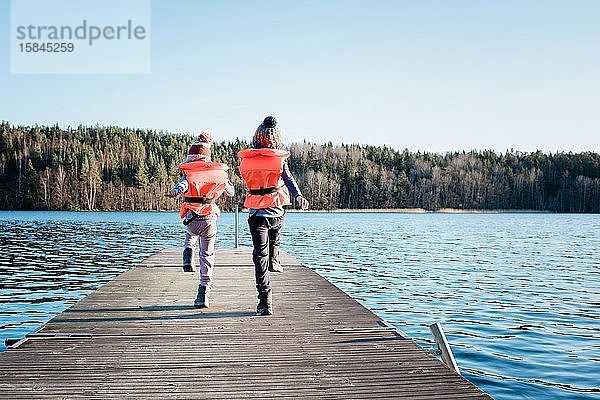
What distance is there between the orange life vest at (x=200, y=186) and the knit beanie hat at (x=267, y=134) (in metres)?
1.06

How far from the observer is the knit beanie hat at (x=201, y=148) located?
875cm

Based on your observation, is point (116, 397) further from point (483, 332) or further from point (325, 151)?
point (325, 151)

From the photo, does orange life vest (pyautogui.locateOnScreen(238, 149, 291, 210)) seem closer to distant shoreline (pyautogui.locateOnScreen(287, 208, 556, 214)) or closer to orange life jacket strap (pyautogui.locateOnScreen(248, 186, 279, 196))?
orange life jacket strap (pyautogui.locateOnScreen(248, 186, 279, 196))

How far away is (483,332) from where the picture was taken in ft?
40.0

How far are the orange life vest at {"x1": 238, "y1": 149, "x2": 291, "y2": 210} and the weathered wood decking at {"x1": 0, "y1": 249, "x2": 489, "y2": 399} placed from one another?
146cm

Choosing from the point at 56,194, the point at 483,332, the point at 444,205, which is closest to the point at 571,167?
the point at 444,205

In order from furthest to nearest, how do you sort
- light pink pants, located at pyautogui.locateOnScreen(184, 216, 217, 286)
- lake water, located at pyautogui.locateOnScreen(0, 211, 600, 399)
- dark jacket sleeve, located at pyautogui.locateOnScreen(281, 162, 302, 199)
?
lake water, located at pyautogui.locateOnScreen(0, 211, 600, 399) < light pink pants, located at pyautogui.locateOnScreen(184, 216, 217, 286) < dark jacket sleeve, located at pyautogui.locateOnScreen(281, 162, 302, 199)

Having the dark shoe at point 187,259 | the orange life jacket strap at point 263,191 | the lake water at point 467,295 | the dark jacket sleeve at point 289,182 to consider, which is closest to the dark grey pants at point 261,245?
the orange life jacket strap at point 263,191

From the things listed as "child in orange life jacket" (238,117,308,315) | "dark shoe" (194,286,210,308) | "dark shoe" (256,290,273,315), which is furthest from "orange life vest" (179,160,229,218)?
"dark shoe" (256,290,273,315)

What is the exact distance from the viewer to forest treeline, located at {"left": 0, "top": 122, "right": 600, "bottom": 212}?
126 metres

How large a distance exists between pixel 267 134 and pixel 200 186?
1423 millimetres

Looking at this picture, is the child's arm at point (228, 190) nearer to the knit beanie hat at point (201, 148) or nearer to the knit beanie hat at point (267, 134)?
the knit beanie hat at point (201, 148)

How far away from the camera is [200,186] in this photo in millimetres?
8641

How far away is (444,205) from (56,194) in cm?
8446
